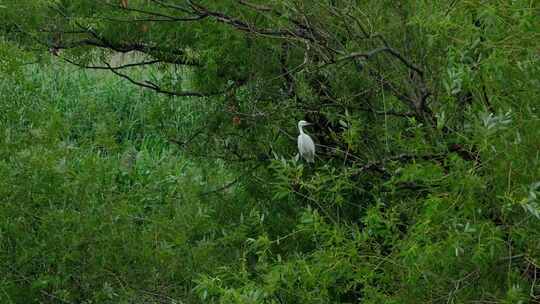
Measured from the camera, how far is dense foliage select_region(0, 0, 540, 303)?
12.9 ft

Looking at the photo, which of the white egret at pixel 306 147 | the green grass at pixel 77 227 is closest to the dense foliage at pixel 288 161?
the green grass at pixel 77 227

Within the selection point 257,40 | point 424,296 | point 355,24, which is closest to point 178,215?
point 257,40

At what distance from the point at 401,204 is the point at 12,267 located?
8.52 feet

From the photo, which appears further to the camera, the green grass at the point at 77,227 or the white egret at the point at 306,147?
the green grass at the point at 77,227

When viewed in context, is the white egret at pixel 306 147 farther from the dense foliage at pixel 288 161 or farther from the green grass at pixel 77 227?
the green grass at pixel 77 227

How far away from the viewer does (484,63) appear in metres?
3.87

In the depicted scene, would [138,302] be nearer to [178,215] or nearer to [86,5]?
[178,215]

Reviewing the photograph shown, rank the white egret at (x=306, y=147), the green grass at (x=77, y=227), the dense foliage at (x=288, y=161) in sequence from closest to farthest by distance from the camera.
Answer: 1. the dense foliage at (x=288, y=161)
2. the white egret at (x=306, y=147)
3. the green grass at (x=77, y=227)

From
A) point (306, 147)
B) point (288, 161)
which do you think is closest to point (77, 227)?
point (306, 147)

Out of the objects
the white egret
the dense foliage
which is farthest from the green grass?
the white egret

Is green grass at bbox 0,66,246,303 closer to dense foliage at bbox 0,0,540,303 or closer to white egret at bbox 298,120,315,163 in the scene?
dense foliage at bbox 0,0,540,303

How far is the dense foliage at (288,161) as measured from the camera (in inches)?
155

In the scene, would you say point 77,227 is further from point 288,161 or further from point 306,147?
point 288,161

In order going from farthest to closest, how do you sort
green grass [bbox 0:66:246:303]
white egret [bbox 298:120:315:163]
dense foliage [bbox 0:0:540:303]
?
green grass [bbox 0:66:246:303] < white egret [bbox 298:120:315:163] < dense foliage [bbox 0:0:540:303]
